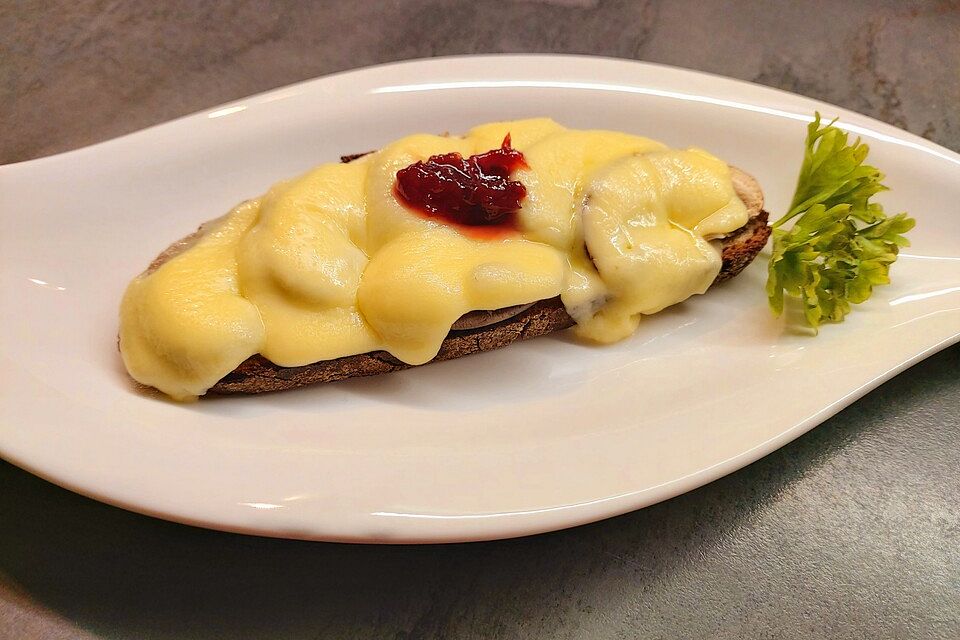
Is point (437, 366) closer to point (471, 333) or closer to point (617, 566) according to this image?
point (471, 333)

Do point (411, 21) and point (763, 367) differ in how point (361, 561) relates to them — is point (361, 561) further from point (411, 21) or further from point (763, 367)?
point (411, 21)

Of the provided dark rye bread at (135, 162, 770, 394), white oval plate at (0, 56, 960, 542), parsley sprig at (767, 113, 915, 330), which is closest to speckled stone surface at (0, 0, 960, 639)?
white oval plate at (0, 56, 960, 542)

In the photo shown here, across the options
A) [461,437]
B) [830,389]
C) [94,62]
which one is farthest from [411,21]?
[830,389]

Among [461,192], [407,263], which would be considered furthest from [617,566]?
[461,192]

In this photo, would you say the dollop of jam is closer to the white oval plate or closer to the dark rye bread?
the dark rye bread

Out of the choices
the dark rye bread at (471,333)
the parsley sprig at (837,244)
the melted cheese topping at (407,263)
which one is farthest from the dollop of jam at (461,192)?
the parsley sprig at (837,244)

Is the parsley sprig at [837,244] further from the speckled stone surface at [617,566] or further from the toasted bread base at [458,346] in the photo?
the speckled stone surface at [617,566]
